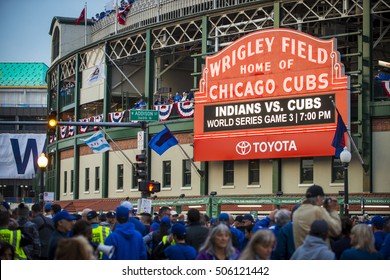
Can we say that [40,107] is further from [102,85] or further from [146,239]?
[146,239]

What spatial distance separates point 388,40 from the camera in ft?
146

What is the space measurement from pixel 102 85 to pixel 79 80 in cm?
345

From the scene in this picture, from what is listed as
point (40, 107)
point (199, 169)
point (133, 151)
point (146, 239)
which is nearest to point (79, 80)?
point (133, 151)

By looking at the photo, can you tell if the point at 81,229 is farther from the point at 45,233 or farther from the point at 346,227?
the point at 45,233

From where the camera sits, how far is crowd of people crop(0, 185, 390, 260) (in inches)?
460

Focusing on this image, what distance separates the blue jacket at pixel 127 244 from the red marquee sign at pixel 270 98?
89.2 ft

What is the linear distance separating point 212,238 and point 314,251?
120cm

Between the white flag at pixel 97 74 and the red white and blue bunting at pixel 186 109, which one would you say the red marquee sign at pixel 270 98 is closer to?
the red white and blue bunting at pixel 186 109

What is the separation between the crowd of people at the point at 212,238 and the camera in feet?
38.4

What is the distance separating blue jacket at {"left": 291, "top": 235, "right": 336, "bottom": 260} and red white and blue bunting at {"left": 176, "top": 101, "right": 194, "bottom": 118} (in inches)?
1417

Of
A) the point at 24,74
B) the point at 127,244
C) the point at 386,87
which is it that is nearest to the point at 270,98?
the point at 386,87

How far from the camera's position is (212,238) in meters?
12.0

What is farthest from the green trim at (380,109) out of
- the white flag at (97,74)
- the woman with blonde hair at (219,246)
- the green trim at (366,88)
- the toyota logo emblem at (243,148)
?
the woman with blonde hair at (219,246)

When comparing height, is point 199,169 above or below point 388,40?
below
